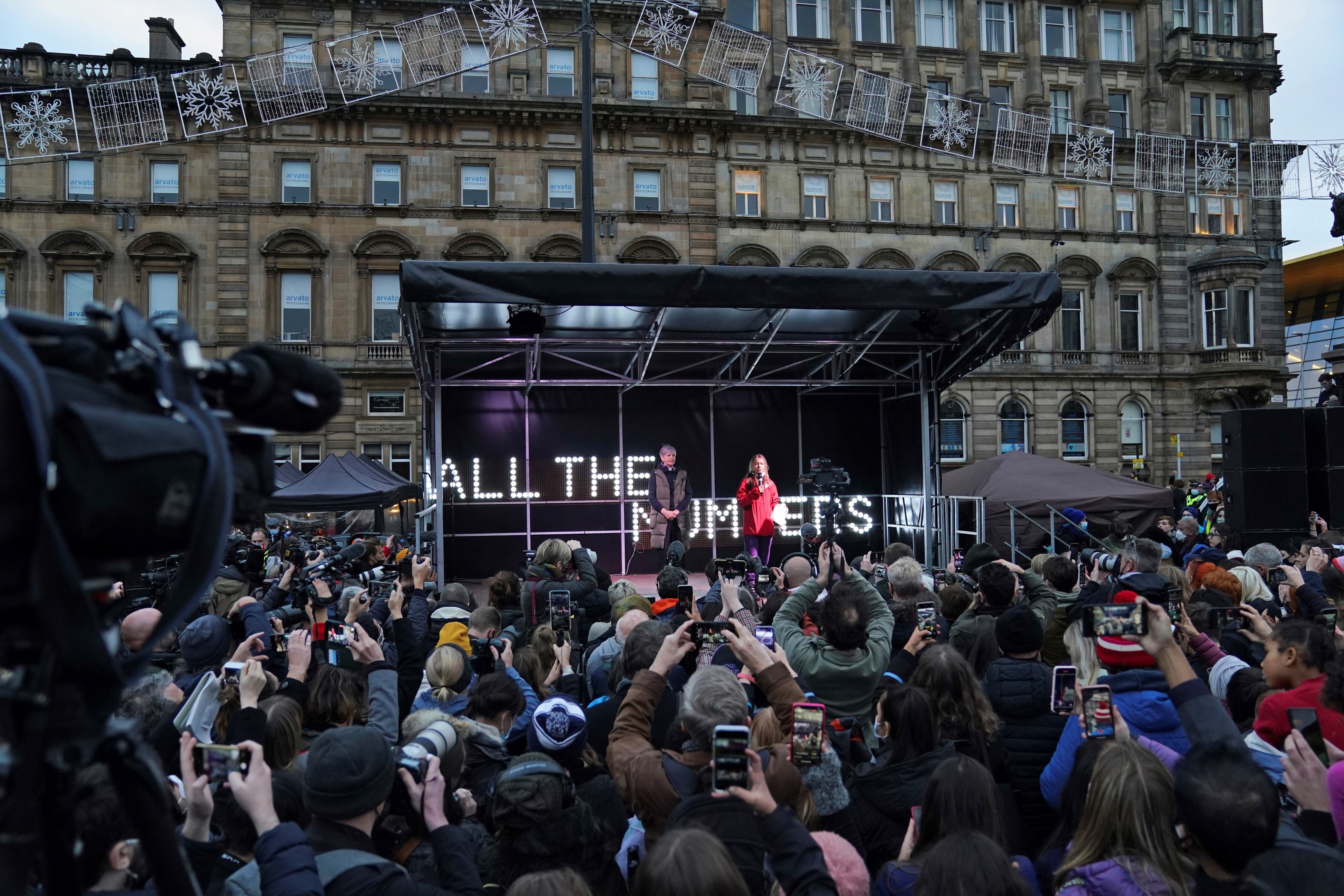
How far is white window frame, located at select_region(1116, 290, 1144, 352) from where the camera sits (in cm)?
3400

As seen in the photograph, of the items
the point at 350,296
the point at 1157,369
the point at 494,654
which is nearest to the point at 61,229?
the point at 350,296

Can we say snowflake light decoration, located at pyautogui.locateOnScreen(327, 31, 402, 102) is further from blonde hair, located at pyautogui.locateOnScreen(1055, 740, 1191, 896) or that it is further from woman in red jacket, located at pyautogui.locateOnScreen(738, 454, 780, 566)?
blonde hair, located at pyautogui.locateOnScreen(1055, 740, 1191, 896)

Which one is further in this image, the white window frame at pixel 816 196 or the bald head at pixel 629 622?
the white window frame at pixel 816 196

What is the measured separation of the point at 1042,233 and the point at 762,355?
73.3 ft

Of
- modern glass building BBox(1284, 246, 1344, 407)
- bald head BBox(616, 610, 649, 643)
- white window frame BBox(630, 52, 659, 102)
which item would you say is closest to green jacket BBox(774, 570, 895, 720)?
bald head BBox(616, 610, 649, 643)

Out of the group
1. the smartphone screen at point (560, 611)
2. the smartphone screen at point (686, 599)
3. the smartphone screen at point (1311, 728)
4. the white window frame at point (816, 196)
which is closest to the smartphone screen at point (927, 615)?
the smartphone screen at point (686, 599)

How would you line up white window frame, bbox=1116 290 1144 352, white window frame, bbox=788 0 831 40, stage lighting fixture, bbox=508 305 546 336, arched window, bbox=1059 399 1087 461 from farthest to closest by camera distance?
white window frame, bbox=1116 290 1144 352 → arched window, bbox=1059 399 1087 461 → white window frame, bbox=788 0 831 40 → stage lighting fixture, bbox=508 305 546 336

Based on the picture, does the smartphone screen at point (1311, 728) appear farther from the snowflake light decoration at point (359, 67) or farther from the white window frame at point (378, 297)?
the white window frame at point (378, 297)

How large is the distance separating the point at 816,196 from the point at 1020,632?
94.6 ft

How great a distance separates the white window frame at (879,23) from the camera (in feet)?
107

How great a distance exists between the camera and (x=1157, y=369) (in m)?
34.1

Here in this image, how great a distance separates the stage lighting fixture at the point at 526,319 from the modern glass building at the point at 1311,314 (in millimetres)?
43913

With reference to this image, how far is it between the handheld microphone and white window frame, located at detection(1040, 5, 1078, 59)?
38741 millimetres

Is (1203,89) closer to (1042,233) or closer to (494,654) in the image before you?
(1042,233)
